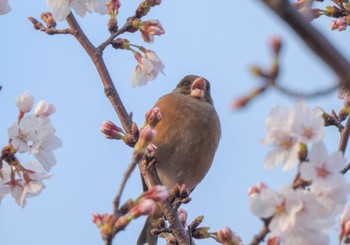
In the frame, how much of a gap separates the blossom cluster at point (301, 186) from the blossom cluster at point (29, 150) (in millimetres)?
1132

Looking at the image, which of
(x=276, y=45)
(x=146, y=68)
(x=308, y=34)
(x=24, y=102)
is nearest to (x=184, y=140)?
(x=146, y=68)

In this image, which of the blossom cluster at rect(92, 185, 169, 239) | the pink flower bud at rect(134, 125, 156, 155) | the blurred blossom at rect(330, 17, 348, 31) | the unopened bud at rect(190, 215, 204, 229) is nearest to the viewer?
the blossom cluster at rect(92, 185, 169, 239)

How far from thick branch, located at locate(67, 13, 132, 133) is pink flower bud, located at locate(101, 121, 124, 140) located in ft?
0.22

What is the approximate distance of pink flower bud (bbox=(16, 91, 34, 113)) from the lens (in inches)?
116

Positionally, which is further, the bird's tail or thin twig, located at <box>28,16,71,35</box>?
the bird's tail

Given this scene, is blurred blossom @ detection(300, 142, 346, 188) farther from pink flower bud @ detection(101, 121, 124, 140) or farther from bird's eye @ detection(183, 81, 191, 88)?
bird's eye @ detection(183, 81, 191, 88)

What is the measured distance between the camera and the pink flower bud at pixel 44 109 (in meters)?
2.92

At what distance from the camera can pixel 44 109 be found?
115 inches

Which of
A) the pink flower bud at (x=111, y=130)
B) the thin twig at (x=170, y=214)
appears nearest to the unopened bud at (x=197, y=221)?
the thin twig at (x=170, y=214)

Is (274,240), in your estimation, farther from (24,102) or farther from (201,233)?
(201,233)

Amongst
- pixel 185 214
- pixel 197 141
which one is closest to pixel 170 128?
pixel 197 141

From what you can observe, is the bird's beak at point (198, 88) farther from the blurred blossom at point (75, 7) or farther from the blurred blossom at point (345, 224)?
the blurred blossom at point (345, 224)

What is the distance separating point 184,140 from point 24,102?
2.67m

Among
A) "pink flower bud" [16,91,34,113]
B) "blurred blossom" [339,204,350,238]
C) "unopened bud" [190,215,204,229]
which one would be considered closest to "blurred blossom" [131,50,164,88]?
"unopened bud" [190,215,204,229]
